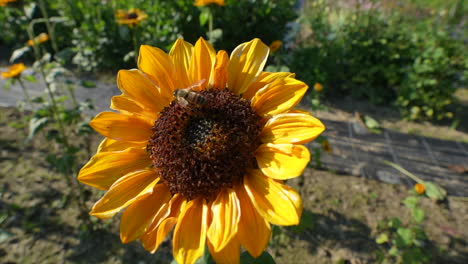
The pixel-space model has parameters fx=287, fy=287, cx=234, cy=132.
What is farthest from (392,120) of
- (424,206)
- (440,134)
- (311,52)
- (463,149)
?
(424,206)

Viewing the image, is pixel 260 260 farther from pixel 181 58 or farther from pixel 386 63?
pixel 386 63

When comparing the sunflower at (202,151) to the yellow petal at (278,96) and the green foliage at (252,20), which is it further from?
the green foliage at (252,20)

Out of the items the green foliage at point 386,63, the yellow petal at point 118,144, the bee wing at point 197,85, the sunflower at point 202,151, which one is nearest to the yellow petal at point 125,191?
the sunflower at point 202,151

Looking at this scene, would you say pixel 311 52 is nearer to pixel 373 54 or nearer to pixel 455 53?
pixel 373 54

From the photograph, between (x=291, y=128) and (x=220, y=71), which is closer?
(x=291, y=128)

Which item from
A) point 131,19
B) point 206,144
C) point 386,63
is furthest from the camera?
point 386,63

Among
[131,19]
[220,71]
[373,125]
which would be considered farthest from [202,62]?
[373,125]
